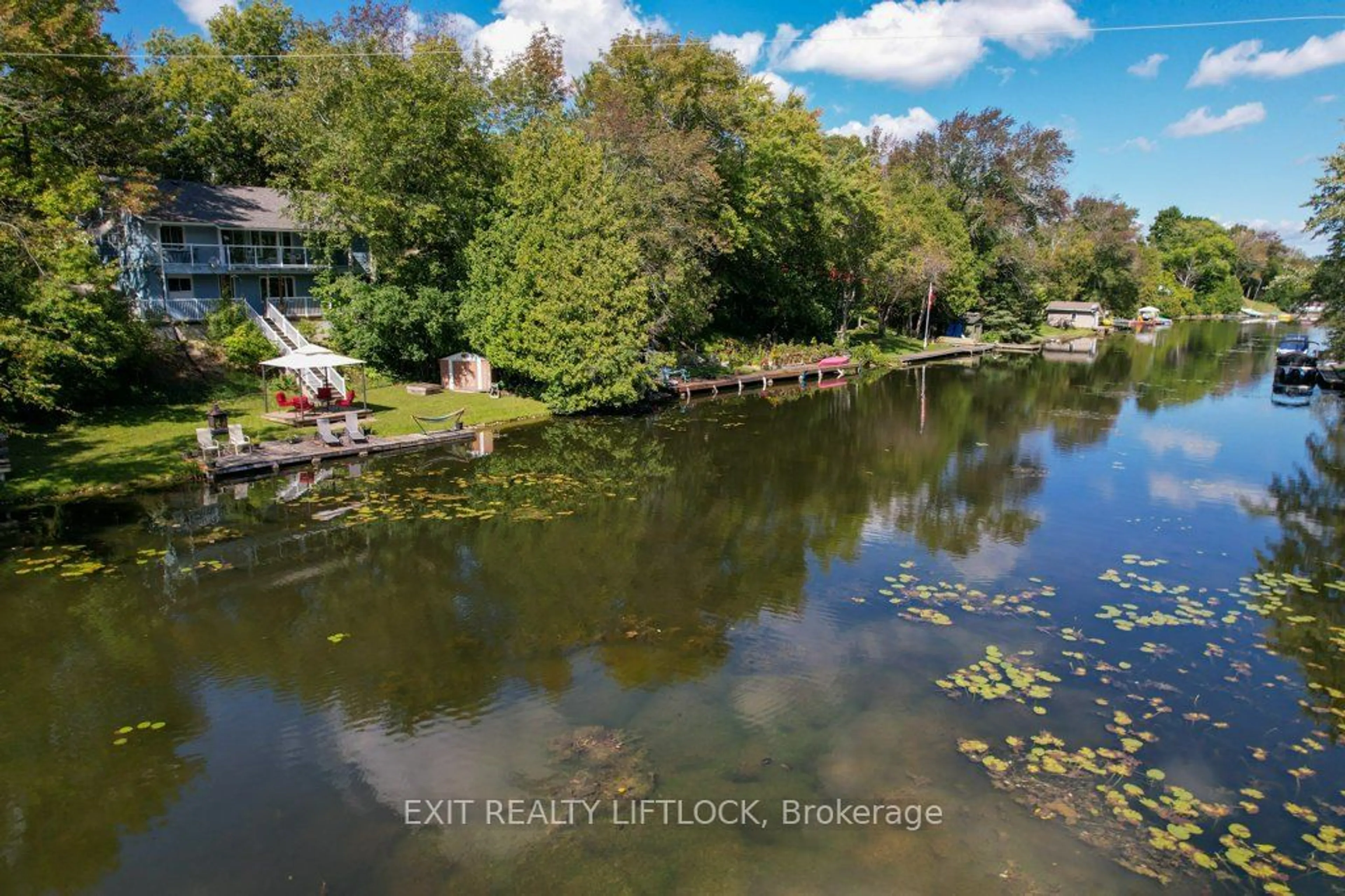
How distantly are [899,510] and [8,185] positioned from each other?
26449 mm

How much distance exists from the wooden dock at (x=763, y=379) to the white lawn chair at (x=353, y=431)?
15.7 metres

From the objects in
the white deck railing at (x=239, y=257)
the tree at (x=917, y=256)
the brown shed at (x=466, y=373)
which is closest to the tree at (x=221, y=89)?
the white deck railing at (x=239, y=257)

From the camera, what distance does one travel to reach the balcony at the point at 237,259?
32.9m

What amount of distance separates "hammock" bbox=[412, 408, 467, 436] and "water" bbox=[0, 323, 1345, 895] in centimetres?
400

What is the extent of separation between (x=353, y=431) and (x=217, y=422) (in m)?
3.63

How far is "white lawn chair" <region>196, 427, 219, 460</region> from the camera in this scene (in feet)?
68.1

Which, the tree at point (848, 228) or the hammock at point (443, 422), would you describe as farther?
the tree at point (848, 228)

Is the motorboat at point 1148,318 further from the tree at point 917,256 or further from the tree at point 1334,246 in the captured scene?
the tree at point 1334,246

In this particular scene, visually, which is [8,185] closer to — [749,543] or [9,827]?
[9,827]

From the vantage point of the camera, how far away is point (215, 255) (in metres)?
34.0

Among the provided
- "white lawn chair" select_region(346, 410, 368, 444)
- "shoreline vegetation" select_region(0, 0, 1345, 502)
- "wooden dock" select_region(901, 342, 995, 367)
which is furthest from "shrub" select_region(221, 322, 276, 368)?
"wooden dock" select_region(901, 342, 995, 367)

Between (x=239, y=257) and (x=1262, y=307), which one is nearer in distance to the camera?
(x=239, y=257)

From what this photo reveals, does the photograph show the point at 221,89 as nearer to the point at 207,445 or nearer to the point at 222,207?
the point at 222,207

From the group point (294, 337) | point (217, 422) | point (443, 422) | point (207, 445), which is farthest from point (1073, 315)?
point (207, 445)
